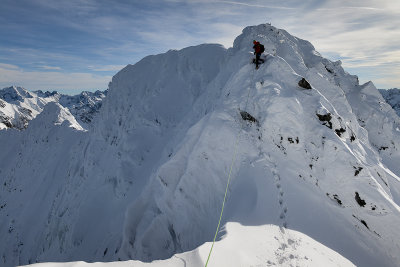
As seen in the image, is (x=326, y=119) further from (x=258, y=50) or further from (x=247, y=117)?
(x=258, y=50)

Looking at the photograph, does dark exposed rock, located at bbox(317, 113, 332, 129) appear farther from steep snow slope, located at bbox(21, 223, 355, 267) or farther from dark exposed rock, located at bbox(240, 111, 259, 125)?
steep snow slope, located at bbox(21, 223, 355, 267)

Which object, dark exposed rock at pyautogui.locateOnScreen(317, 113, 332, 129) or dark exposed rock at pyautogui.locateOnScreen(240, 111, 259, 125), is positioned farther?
dark exposed rock at pyautogui.locateOnScreen(240, 111, 259, 125)

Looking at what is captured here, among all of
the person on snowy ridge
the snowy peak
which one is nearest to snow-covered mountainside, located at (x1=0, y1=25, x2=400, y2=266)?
the person on snowy ridge

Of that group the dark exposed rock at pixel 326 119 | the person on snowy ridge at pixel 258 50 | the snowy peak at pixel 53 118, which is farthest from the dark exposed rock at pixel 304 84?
the snowy peak at pixel 53 118

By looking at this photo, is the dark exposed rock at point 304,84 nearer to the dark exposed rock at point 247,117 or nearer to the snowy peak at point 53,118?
the dark exposed rock at point 247,117

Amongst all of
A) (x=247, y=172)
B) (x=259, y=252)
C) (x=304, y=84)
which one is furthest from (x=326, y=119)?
(x=259, y=252)

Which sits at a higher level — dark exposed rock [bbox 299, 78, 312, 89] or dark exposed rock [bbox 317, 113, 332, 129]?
dark exposed rock [bbox 299, 78, 312, 89]

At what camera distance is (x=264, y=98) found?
15453 mm

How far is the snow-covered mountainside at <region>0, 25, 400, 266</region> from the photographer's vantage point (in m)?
11.4

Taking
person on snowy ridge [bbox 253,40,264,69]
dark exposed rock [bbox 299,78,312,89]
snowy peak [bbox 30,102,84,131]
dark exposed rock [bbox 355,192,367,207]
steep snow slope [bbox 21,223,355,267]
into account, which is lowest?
steep snow slope [bbox 21,223,355,267]

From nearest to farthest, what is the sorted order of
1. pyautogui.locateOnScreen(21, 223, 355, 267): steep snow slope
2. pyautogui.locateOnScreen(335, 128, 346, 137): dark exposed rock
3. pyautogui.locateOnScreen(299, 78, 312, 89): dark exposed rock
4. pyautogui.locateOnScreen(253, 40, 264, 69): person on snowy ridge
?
pyautogui.locateOnScreen(21, 223, 355, 267): steep snow slope < pyautogui.locateOnScreen(335, 128, 346, 137): dark exposed rock < pyautogui.locateOnScreen(299, 78, 312, 89): dark exposed rock < pyautogui.locateOnScreen(253, 40, 264, 69): person on snowy ridge

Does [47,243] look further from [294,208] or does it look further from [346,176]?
[346,176]

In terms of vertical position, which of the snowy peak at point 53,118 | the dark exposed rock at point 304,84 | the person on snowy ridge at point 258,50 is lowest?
the snowy peak at point 53,118

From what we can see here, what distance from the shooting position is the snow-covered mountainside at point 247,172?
11.4m
